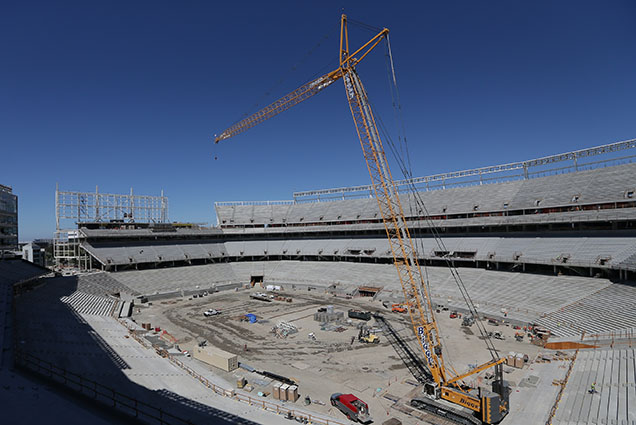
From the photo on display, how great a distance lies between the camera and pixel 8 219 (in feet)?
168

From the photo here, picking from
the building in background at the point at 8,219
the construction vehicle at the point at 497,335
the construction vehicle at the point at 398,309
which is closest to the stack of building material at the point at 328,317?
the construction vehicle at the point at 398,309

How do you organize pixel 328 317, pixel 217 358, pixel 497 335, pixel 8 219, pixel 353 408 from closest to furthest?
pixel 353 408 < pixel 217 358 < pixel 497 335 < pixel 328 317 < pixel 8 219

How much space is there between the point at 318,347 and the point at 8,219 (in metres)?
51.1

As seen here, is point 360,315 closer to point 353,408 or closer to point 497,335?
point 497,335

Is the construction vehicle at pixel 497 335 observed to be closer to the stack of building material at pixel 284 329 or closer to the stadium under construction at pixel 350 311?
the stadium under construction at pixel 350 311

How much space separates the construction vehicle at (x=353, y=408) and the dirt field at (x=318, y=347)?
66 cm

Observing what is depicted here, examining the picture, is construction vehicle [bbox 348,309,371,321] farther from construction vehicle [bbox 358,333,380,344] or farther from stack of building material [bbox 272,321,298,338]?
stack of building material [bbox 272,321,298,338]

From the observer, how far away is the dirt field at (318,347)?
2562 cm

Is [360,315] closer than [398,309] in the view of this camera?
Yes

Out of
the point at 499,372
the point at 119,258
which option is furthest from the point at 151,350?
the point at 119,258

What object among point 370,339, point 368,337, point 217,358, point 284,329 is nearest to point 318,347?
point 368,337

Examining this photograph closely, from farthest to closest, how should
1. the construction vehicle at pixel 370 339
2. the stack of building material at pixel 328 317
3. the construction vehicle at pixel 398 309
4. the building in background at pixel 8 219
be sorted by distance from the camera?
the building in background at pixel 8 219, the construction vehicle at pixel 398 309, the stack of building material at pixel 328 317, the construction vehicle at pixel 370 339

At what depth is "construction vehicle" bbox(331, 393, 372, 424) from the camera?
68.8 feet

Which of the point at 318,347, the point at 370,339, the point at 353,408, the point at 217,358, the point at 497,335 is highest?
the point at 217,358
